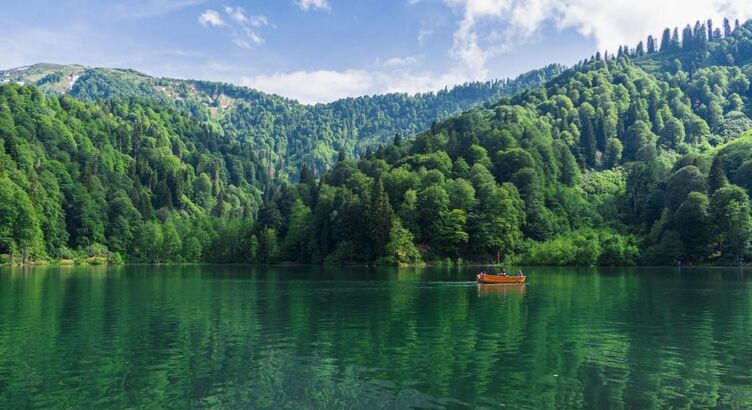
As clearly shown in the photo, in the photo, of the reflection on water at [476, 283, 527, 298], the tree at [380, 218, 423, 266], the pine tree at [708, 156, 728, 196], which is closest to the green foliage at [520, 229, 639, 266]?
the pine tree at [708, 156, 728, 196]

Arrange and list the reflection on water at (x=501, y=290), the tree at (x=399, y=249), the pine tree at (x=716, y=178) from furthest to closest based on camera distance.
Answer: the tree at (x=399, y=249), the pine tree at (x=716, y=178), the reflection on water at (x=501, y=290)

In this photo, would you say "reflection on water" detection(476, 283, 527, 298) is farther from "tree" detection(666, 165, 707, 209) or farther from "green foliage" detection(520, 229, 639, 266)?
"tree" detection(666, 165, 707, 209)

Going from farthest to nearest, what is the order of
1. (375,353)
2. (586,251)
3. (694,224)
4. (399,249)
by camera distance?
(399,249) → (586,251) → (694,224) → (375,353)

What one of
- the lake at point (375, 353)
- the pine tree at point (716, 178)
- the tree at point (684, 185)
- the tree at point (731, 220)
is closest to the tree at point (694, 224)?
the tree at point (731, 220)

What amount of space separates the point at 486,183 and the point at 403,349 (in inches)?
5842

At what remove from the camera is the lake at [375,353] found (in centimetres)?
2545

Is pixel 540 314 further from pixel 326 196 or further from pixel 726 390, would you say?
pixel 326 196

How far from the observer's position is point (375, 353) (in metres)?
34.8

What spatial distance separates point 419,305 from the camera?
60062 millimetres

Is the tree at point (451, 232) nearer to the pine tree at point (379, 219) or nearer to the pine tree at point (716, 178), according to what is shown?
the pine tree at point (379, 219)

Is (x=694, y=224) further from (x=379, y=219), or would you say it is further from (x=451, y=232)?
(x=379, y=219)

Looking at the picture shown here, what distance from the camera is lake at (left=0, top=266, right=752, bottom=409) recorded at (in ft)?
83.5

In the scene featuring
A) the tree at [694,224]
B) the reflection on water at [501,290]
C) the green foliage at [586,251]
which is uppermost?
the tree at [694,224]

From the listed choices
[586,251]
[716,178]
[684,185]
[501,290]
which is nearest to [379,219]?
[586,251]
